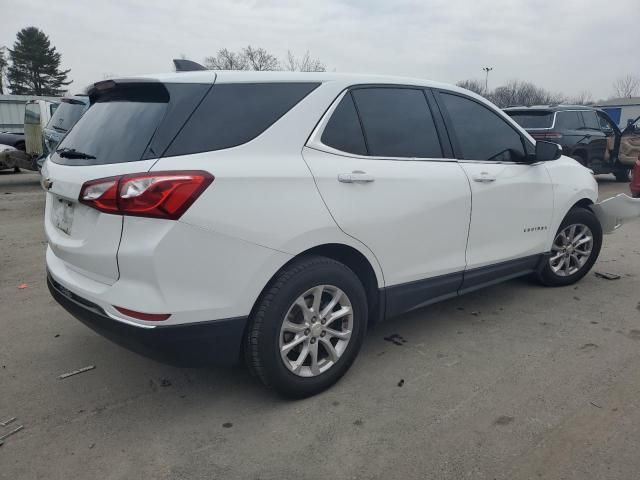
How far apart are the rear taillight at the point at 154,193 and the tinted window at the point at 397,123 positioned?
1.17m

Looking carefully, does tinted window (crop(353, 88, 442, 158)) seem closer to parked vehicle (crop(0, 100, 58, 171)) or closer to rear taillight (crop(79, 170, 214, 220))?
rear taillight (crop(79, 170, 214, 220))

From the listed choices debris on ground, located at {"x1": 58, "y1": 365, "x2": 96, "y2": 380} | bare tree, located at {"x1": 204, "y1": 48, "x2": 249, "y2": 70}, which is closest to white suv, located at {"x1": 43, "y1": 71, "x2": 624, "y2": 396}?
debris on ground, located at {"x1": 58, "y1": 365, "x2": 96, "y2": 380}

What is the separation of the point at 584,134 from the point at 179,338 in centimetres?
1094

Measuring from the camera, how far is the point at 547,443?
2.46 m

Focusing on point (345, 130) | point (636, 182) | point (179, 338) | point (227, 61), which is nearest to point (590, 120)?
point (636, 182)

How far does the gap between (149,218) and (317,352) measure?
47.7 inches

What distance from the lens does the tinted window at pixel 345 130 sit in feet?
9.34

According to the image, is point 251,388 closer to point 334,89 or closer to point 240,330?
point 240,330

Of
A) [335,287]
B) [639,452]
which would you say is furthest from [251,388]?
[639,452]

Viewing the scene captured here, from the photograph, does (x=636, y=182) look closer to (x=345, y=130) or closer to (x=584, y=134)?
(x=584, y=134)

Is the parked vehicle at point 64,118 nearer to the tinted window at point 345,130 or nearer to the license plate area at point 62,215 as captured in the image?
the license plate area at point 62,215

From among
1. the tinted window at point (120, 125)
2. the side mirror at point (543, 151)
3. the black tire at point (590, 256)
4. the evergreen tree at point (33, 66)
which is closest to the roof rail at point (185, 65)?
the tinted window at point (120, 125)

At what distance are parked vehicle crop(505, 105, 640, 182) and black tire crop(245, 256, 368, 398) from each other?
8.73 meters

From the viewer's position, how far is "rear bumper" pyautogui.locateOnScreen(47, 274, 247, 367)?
2338 millimetres
